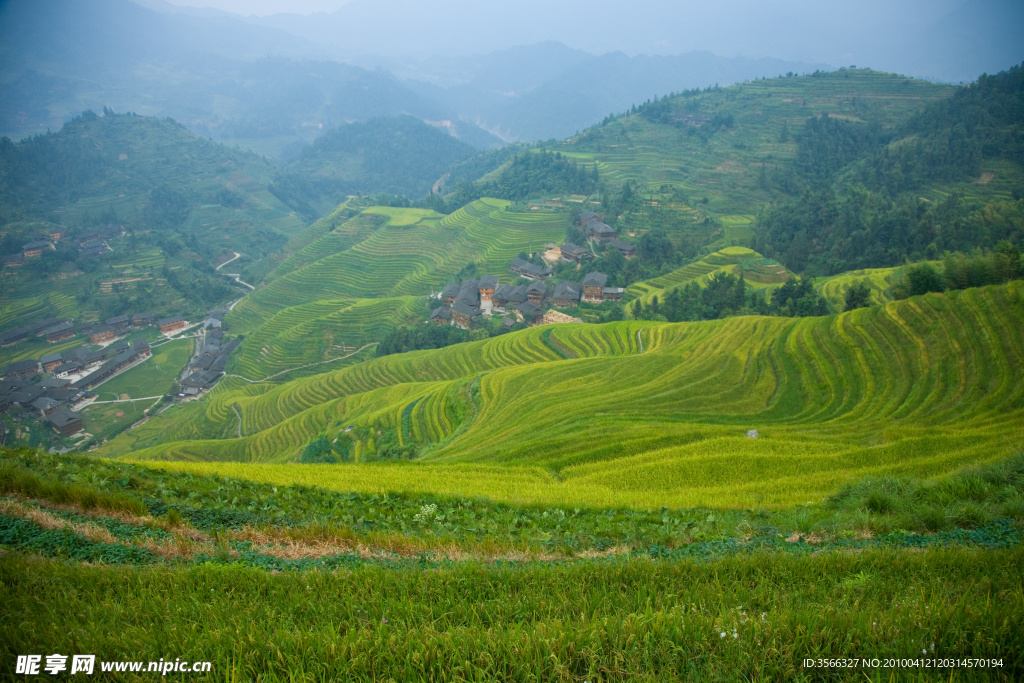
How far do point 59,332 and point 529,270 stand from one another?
57.4m

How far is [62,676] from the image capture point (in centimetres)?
308

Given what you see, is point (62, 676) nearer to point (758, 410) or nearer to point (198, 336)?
point (758, 410)

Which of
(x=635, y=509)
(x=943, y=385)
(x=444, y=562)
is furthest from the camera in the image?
(x=943, y=385)

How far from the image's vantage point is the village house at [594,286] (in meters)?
52.0

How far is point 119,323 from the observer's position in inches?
2425

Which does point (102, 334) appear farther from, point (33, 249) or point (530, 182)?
point (530, 182)

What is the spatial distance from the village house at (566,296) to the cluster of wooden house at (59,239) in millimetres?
75347

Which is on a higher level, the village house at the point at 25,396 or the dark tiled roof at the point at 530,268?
the dark tiled roof at the point at 530,268

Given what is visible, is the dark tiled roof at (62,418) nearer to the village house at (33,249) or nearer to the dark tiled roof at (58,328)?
the dark tiled roof at (58,328)

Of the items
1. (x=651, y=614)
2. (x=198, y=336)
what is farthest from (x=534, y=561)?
(x=198, y=336)

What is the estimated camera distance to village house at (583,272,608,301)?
52.0m

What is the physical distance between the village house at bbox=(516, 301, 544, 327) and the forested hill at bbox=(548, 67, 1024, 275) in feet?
75.2

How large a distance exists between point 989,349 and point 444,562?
1957cm

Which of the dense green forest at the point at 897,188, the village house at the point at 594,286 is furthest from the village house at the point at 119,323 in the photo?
the dense green forest at the point at 897,188
